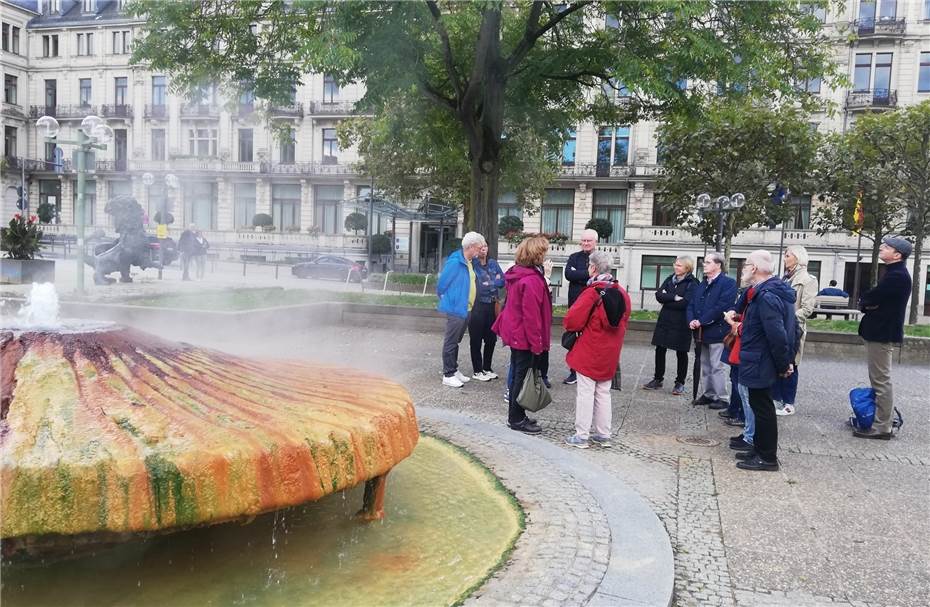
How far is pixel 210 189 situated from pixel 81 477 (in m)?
15.2

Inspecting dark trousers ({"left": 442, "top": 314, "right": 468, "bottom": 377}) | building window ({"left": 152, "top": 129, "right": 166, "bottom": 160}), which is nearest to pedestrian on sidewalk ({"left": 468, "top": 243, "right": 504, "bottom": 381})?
dark trousers ({"left": 442, "top": 314, "right": 468, "bottom": 377})

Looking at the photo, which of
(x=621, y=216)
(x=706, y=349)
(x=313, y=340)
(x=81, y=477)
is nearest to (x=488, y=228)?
(x=313, y=340)

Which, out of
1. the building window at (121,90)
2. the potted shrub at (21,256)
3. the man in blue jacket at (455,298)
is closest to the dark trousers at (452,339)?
the man in blue jacket at (455,298)

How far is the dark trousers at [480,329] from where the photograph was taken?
7953 mm

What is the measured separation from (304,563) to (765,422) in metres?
3.60

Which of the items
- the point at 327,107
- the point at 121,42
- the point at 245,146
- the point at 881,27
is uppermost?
the point at 881,27

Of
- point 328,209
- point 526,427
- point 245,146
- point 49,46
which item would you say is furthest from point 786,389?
point 328,209

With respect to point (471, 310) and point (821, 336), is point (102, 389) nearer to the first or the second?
point (471, 310)

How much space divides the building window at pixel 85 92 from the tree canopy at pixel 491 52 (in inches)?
56.2

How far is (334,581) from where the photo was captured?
288cm

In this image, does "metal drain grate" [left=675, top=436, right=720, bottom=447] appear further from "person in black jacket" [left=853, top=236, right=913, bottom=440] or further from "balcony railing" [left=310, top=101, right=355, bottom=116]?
"balcony railing" [left=310, top=101, right=355, bottom=116]

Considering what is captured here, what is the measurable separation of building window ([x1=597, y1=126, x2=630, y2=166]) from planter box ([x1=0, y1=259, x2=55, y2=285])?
30.5m

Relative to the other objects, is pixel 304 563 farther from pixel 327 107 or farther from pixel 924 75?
pixel 327 107

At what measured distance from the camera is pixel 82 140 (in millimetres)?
12258
